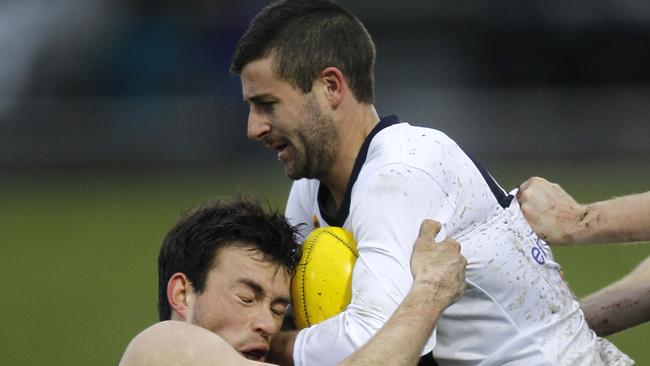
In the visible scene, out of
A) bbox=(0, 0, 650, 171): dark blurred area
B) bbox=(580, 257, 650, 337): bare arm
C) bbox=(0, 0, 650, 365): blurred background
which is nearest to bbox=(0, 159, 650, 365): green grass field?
bbox=(0, 0, 650, 365): blurred background

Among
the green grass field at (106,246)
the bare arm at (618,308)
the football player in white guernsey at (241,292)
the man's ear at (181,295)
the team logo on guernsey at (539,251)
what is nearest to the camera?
the football player in white guernsey at (241,292)

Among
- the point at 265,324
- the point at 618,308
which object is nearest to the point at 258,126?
the point at 265,324

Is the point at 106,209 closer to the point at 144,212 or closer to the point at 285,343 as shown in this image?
the point at 144,212

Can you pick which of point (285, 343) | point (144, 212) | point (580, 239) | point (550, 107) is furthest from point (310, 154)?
point (550, 107)

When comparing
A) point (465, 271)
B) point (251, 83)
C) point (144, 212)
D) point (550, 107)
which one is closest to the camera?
point (465, 271)

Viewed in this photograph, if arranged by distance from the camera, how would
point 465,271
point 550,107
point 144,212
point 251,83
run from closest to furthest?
point 465,271 < point 251,83 < point 144,212 < point 550,107

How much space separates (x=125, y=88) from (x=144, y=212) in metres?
1.54

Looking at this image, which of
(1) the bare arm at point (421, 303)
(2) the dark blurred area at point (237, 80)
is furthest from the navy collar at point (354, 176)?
(2) the dark blurred area at point (237, 80)

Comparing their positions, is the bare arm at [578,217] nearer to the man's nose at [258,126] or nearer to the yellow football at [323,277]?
the yellow football at [323,277]

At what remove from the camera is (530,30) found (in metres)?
15.8

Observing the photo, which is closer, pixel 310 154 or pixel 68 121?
pixel 310 154

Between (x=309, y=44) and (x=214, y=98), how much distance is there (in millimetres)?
10765

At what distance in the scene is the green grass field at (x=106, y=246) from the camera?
12.2 metres

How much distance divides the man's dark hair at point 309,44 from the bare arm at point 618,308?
52.2 inches
